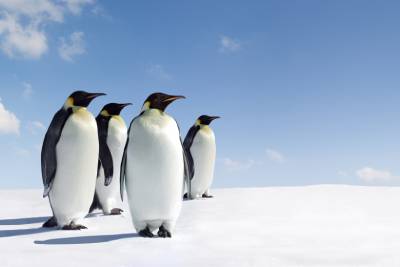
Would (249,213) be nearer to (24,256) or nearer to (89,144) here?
(89,144)

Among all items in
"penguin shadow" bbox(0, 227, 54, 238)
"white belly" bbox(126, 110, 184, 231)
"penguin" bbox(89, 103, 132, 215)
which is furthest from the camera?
"penguin" bbox(89, 103, 132, 215)

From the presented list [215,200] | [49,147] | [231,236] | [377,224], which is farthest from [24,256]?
[215,200]

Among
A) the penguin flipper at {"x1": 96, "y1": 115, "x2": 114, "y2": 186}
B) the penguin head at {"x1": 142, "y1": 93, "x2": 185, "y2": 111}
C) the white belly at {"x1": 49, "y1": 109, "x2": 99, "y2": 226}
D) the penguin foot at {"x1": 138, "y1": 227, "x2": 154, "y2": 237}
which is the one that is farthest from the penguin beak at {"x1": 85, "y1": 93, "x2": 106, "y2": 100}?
the penguin foot at {"x1": 138, "y1": 227, "x2": 154, "y2": 237}

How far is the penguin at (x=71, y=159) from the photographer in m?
5.97

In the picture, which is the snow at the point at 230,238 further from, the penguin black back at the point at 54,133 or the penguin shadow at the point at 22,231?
the penguin black back at the point at 54,133

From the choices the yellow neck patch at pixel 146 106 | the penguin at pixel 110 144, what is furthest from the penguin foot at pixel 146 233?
the penguin at pixel 110 144

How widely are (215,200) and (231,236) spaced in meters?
4.25

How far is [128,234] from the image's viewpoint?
225 inches

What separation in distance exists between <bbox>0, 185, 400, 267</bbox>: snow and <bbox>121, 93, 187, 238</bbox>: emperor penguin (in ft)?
0.84

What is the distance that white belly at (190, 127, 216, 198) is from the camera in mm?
10398

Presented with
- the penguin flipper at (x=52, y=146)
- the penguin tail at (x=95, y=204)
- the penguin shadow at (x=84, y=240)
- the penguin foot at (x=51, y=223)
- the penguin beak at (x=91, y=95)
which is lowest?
the penguin shadow at (x=84, y=240)

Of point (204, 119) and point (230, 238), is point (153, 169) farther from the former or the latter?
point (204, 119)

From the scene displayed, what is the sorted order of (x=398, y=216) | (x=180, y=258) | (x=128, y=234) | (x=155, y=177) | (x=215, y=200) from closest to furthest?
(x=180, y=258)
(x=155, y=177)
(x=128, y=234)
(x=398, y=216)
(x=215, y=200)

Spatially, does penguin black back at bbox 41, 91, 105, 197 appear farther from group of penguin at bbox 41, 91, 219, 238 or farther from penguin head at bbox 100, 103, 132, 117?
penguin head at bbox 100, 103, 132, 117
